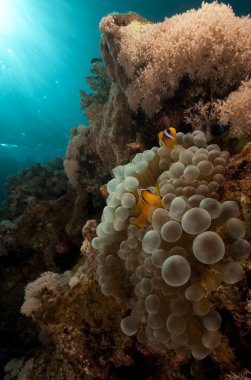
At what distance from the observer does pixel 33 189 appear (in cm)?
813

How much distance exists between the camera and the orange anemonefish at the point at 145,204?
75.3 inches

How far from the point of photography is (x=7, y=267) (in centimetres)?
552

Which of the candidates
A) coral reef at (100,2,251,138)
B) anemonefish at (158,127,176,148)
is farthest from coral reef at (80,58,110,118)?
anemonefish at (158,127,176,148)

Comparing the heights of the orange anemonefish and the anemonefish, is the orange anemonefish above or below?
below

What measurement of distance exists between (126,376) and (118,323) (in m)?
0.67

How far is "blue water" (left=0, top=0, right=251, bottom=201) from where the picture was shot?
79.7 feet

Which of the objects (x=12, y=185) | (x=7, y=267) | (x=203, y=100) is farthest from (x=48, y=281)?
(x=12, y=185)

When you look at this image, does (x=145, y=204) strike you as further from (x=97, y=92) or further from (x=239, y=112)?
(x=97, y=92)

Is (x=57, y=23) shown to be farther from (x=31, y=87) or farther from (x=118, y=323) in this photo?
(x=118, y=323)

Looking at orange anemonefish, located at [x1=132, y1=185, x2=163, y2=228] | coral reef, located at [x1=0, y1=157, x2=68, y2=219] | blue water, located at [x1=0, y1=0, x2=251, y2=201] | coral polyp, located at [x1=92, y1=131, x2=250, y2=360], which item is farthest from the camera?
blue water, located at [x1=0, y1=0, x2=251, y2=201]

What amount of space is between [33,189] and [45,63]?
155ft

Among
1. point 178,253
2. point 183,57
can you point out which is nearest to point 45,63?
point 183,57

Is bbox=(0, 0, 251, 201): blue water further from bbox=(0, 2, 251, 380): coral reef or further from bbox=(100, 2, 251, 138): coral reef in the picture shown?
bbox=(0, 2, 251, 380): coral reef

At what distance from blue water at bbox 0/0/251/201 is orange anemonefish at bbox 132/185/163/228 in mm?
21980
